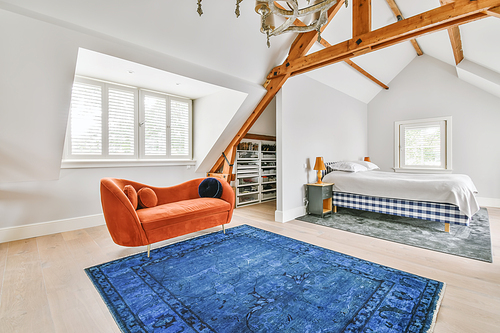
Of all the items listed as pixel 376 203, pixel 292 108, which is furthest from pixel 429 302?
pixel 292 108

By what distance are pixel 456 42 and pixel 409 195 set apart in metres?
2.63

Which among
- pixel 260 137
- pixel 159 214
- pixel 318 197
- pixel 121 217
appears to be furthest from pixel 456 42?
pixel 121 217

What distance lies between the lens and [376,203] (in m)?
3.96

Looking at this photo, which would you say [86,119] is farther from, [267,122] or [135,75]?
[267,122]

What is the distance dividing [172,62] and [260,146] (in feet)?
9.48

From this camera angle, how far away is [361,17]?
2.98m

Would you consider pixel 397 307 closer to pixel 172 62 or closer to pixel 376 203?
pixel 376 203

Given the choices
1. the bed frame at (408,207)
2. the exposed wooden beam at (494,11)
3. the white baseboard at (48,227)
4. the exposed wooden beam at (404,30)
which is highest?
the exposed wooden beam at (404,30)

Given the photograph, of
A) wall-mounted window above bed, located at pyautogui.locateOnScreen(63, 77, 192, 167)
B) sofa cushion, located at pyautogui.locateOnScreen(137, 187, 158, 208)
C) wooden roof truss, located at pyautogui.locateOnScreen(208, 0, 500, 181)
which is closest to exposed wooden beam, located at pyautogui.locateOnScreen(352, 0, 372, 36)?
wooden roof truss, located at pyautogui.locateOnScreen(208, 0, 500, 181)

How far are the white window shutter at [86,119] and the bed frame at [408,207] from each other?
4178 millimetres

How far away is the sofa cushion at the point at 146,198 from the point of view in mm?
2941

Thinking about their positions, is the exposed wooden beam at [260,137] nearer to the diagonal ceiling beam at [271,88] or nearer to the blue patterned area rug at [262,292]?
the diagonal ceiling beam at [271,88]

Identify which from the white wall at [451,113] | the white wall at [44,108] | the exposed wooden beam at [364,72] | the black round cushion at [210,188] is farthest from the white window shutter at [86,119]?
the white wall at [451,113]

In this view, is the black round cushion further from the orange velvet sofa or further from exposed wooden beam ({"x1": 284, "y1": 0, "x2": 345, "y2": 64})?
exposed wooden beam ({"x1": 284, "y1": 0, "x2": 345, "y2": 64})
